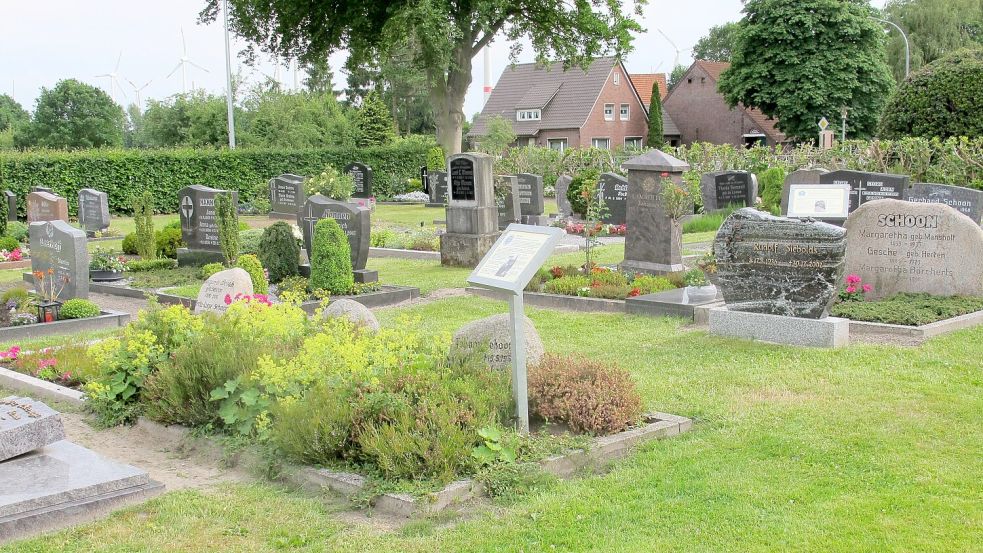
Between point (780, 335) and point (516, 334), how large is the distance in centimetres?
446

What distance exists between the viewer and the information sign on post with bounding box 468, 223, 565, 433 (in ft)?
20.6

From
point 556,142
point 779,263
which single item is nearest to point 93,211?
point 779,263

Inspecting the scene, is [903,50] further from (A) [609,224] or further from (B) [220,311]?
(B) [220,311]

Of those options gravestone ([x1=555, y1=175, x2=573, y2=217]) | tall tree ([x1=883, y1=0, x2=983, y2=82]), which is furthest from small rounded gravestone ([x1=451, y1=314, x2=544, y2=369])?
tall tree ([x1=883, y1=0, x2=983, y2=82])

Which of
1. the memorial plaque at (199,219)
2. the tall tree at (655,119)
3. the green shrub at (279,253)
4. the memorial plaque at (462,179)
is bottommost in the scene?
the green shrub at (279,253)

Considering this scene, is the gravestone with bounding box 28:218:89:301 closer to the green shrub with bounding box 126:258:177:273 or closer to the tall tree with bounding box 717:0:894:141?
the green shrub with bounding box 126:258:177:273

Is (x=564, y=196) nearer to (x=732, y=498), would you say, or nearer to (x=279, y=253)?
(x=279, y=253)

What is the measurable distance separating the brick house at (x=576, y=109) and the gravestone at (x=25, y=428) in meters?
54.2

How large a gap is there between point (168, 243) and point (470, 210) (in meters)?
6.45

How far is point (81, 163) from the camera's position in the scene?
3048cm

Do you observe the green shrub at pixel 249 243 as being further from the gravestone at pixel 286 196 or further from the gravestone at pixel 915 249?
the gravestone at pixel 915 249

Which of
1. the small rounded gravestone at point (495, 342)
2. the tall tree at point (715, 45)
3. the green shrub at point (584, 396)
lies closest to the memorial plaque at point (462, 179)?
the small rounded gravestone at point (495, 342)

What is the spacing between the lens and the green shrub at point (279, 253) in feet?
50.6

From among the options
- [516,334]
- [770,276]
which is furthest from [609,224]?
[516,334]
